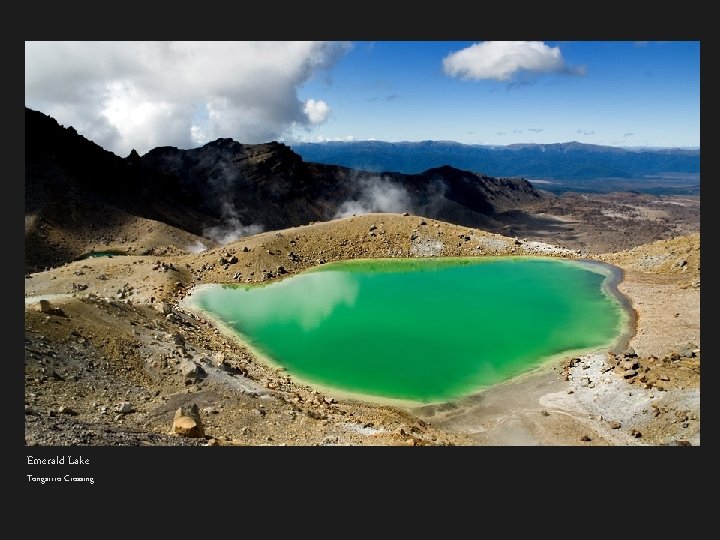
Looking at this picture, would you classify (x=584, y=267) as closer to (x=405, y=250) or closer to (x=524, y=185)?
(x=405, y=250)

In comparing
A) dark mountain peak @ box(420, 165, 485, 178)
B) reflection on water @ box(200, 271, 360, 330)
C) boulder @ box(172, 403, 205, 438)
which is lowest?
boulder @ box(172, 403, 205, 438)

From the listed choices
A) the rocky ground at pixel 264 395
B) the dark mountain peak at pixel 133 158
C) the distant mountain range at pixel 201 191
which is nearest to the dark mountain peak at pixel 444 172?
the distant mountain range at pixel 201 191

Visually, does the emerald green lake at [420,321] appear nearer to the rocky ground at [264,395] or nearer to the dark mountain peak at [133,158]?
the rocky ground at [264,395]

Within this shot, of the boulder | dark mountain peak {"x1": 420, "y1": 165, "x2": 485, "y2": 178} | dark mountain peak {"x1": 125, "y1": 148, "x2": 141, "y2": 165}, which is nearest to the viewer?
the boulder

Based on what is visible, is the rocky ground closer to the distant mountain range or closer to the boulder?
the boulder

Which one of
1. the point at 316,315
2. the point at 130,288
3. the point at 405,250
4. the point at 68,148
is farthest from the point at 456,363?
the point at 68,148

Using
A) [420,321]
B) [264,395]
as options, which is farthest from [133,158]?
[264,395]

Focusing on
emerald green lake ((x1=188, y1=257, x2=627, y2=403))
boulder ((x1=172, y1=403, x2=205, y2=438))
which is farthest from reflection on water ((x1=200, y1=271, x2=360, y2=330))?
boulder ((x1=172, y1=403, x2=205, y2=438))

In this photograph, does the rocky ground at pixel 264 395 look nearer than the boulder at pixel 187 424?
No
